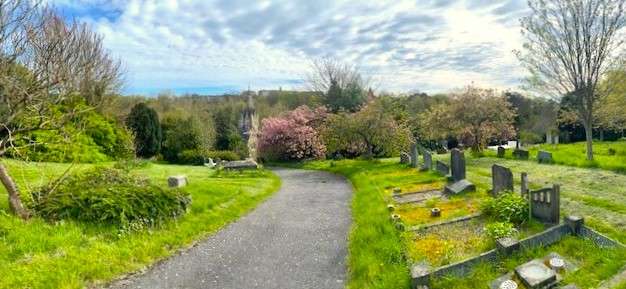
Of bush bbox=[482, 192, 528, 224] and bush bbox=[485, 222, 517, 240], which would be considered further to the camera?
bush bbox=[482, 192, 528, 224]

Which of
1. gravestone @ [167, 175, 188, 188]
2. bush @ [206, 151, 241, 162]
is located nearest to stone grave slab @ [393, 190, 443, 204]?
gravestone @ [167, 175, 188, 188]

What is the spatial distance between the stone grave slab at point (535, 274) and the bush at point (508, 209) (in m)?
2.85

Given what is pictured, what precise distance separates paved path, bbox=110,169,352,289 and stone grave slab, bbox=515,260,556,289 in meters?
2.77

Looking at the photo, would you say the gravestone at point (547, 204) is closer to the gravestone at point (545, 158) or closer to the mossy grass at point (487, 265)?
the mossy grass at point (487, 265)

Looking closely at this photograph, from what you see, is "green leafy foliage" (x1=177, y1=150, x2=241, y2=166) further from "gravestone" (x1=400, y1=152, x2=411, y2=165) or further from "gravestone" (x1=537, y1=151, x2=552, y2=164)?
"gravestone" (x1=537, y1=151, x2=552, y2=164)

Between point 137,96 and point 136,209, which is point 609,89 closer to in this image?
point 136,209

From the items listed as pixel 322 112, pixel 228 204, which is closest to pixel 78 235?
pixel 228 204

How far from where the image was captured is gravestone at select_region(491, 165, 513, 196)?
10.8m

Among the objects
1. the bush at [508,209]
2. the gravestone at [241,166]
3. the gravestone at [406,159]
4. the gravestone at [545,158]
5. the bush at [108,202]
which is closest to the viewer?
the bush at [508,209]

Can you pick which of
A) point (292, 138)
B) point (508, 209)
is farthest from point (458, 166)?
point (292, 138)

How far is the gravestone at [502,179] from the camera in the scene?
10812mm

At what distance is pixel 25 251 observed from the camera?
7762 mm

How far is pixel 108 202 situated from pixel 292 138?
94.4ft

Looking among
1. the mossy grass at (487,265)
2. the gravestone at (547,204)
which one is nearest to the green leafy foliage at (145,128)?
the mossy grass at (487,265)
